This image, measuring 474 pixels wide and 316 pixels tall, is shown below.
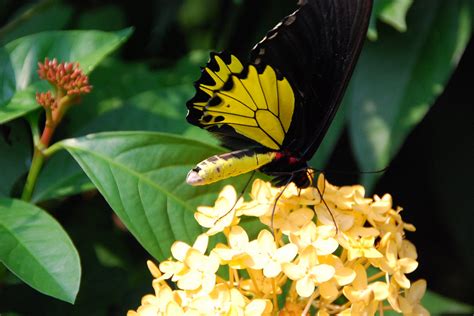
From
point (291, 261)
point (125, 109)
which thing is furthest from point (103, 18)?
point (291, 261)

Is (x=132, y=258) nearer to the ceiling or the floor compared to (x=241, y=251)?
nearer to the floor

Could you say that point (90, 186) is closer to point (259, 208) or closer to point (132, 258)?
point (259, 208)

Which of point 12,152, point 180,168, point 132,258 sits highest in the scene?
point 12,152

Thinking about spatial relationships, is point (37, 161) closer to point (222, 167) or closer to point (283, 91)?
point (222, 167)

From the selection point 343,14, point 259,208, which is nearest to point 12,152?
point 259,208

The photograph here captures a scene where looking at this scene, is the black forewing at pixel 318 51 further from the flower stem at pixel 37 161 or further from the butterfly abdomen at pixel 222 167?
the flower stem at pixel 37 161

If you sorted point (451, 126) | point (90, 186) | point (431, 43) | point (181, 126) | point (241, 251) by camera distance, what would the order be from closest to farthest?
point (241, 251) → point (90, 186) → point (181, 126) → point (431, 43) → point (451, 126)
